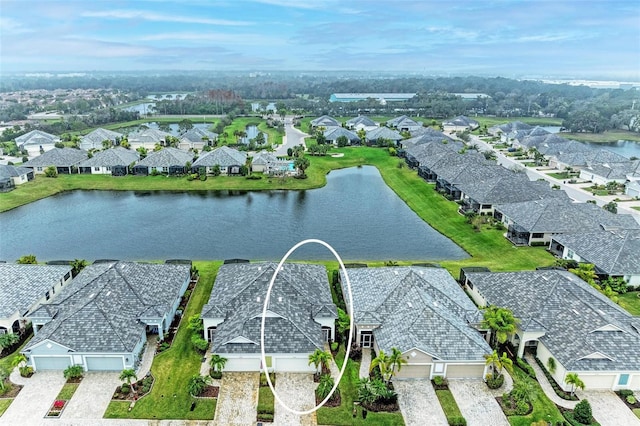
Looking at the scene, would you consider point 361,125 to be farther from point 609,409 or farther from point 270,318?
point 609,409

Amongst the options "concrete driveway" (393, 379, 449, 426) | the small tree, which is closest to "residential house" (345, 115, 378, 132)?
"concrete driveway" (393, 379, 449, 426)

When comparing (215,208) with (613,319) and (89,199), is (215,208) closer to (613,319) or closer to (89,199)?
(89,199)

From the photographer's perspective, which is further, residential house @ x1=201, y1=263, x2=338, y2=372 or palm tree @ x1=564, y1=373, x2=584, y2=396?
residential house @ x1=201, y1=263, x2=338, y2=372

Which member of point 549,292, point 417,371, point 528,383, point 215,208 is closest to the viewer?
point 528,383

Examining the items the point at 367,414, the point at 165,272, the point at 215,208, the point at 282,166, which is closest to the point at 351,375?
the point at 367,414

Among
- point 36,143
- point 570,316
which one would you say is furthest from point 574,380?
point 36,143

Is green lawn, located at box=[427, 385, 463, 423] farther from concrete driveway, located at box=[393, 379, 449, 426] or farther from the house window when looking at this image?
the house window
